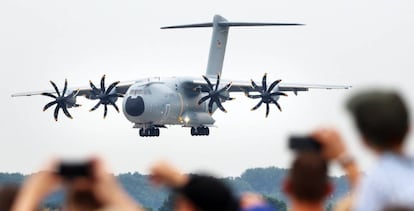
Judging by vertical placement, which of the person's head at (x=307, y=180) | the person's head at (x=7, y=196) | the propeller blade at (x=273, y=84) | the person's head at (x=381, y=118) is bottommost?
the person's head at (x=7, y=196)

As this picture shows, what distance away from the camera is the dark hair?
7004mm

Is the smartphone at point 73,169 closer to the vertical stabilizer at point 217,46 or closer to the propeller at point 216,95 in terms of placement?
the propeller at point 216,95

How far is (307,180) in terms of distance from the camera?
702cm

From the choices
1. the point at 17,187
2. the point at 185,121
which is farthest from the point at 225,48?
the point at 17,187

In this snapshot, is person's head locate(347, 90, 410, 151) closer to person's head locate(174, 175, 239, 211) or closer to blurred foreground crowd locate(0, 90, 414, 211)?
blurred foreground crowd locate(0, 90, 414, 211)

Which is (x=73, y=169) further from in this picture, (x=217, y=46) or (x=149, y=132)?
(x=217, y=46)

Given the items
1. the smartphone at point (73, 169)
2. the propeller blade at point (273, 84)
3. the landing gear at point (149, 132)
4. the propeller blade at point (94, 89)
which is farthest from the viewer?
the propeller blade at point (94, 89)

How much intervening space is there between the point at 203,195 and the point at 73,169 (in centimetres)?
67

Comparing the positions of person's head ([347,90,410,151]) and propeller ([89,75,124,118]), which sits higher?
propeller ([89,75,124,118])

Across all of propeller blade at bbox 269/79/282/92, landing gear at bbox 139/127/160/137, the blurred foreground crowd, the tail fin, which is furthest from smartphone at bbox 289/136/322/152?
the tail fin

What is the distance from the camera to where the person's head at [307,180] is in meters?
7.01

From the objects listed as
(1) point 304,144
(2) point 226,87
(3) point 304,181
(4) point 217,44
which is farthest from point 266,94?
(3) point 304,181

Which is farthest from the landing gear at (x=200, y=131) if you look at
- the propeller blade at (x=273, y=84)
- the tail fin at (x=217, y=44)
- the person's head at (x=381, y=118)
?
the person's head at (x=381, y=118)

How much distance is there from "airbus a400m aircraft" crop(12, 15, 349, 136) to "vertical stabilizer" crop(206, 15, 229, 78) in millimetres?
8958
